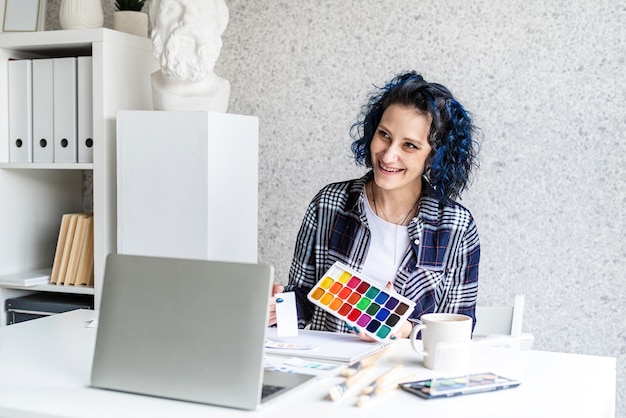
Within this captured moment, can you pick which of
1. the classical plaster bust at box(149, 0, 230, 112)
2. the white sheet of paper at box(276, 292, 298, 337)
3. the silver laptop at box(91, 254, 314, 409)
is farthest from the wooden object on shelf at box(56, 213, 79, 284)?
the silver laptop at box(91, 254, 314, 409)

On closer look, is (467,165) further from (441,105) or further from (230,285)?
(230,285)

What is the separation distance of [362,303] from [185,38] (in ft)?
4.33

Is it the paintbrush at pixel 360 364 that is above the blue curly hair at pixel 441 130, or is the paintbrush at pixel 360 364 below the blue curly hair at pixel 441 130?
below

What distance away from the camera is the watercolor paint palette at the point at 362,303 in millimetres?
1596

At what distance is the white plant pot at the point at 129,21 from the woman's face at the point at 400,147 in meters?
1.23

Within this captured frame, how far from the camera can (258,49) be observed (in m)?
3.05

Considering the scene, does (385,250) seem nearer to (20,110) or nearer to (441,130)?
(441,130)

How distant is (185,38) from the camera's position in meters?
2.59

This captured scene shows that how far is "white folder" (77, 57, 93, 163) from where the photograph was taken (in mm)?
2811

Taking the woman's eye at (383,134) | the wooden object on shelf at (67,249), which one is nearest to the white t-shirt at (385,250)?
the woman's eye at (383,134)

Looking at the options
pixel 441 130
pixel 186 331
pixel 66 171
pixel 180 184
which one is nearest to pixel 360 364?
pixel 186 331

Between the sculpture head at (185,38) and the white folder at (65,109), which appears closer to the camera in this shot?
the sculpture head at (185,38)

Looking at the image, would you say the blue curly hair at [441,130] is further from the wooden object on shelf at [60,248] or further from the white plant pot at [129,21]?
the wooden object on shelf at [60,248]

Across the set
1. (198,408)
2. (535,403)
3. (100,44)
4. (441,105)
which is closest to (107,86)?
(100,44)
